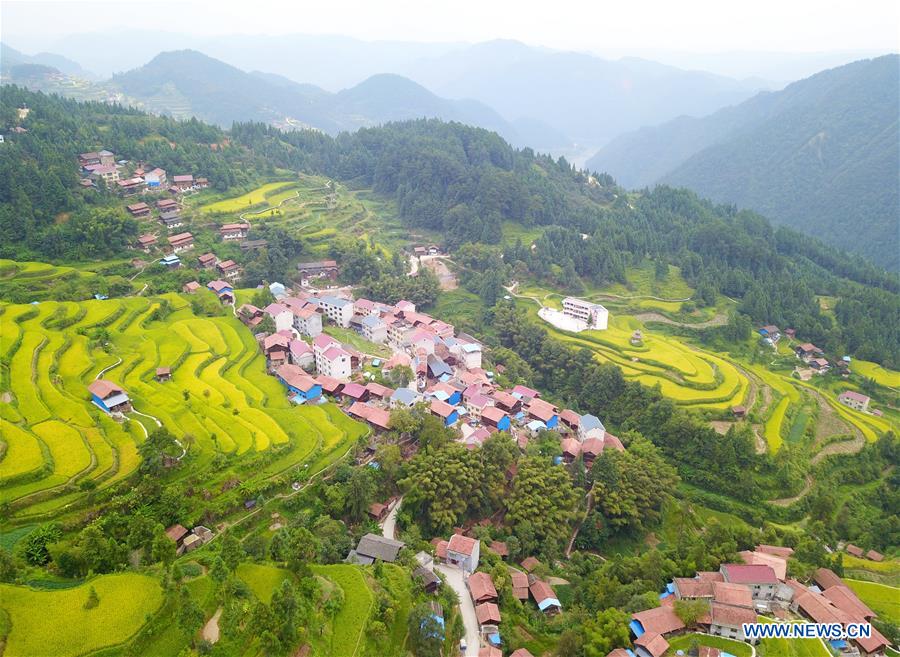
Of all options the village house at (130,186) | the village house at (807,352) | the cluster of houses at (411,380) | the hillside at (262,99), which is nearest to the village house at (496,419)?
the cluster of houses at (411,380)

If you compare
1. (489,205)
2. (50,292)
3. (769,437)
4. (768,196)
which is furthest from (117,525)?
(768,196)

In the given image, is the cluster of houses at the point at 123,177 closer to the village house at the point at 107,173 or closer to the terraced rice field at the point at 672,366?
the village house at the point at 107,173

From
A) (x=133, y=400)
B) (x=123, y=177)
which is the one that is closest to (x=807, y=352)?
(x=133, y=400)

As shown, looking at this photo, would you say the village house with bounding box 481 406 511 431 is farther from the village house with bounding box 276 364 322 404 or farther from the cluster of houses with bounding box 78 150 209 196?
the cluster of houses with bounding box 78 150 209 196

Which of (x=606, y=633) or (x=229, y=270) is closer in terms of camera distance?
(x=606, y=633)

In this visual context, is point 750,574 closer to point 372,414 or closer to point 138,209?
point 372,414

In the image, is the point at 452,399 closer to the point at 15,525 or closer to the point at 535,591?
the point at 535,591

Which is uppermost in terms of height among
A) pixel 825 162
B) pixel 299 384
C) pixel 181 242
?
pixel 825 162
